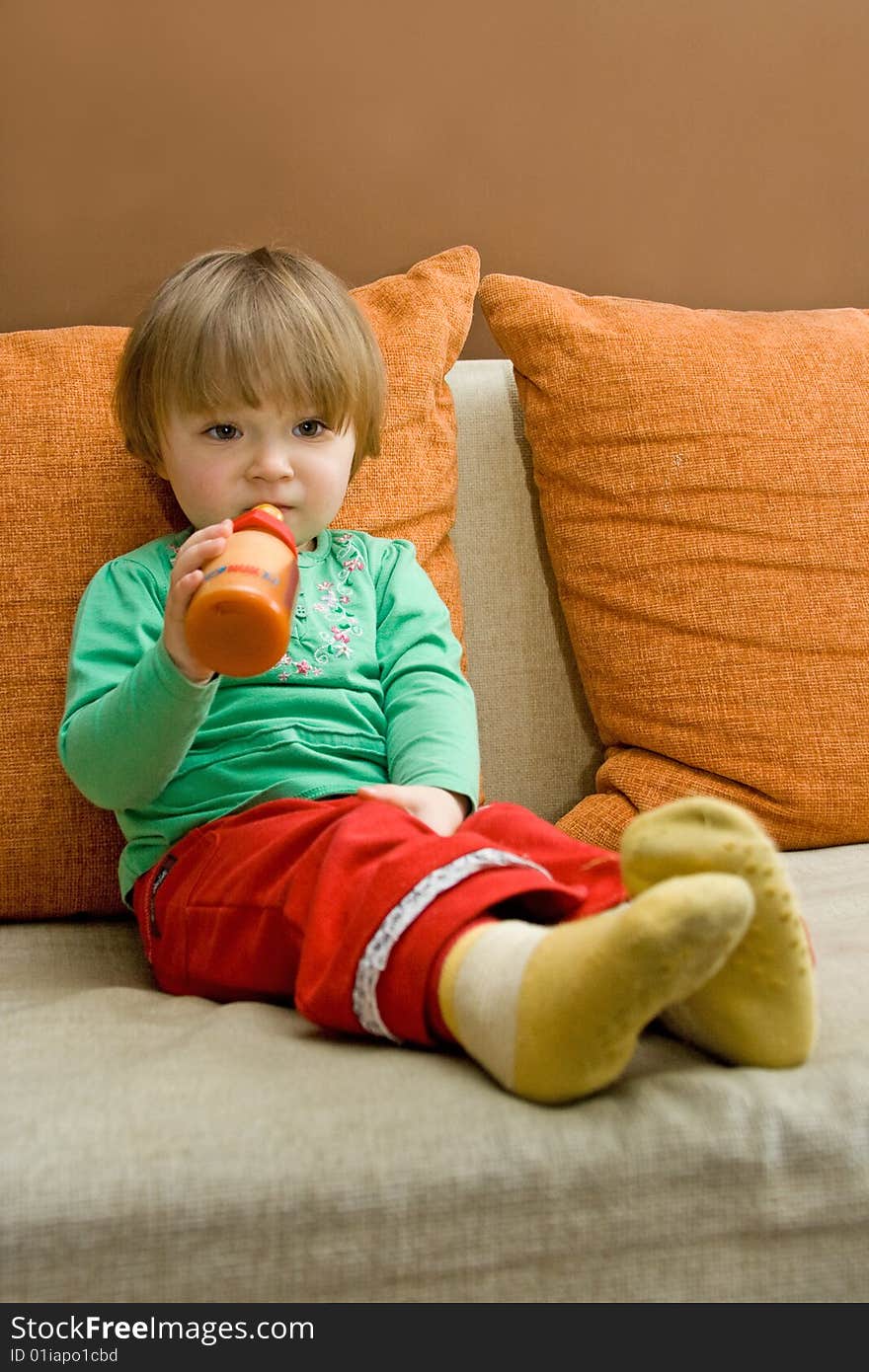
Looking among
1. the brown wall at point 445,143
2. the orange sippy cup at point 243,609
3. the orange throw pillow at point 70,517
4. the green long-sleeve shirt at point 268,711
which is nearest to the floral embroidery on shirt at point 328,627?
the green long-sleeve shirt at point 268,711

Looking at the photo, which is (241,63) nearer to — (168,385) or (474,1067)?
(168,385)

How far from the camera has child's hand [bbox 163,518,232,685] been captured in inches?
36.0

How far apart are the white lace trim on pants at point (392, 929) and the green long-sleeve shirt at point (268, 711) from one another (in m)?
0.28

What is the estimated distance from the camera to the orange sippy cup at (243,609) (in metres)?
0.87

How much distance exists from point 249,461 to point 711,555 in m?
0.51

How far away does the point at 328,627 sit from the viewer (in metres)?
1.19

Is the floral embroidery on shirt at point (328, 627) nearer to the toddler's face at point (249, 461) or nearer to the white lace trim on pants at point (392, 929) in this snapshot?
the toddler's face at point (249, 461)

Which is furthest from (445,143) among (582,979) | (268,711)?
(582,979)

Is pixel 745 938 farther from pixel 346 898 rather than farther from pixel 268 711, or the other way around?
pixel 268 711

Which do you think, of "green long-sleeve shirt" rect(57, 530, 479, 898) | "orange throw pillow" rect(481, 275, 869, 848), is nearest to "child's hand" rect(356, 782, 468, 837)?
"green long-sleeve shirt" rect(57, 530, 479, 898)

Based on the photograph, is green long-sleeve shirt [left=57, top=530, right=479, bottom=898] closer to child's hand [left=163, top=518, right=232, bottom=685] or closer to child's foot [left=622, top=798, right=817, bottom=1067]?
child's hand [left=163, top=518, right=232, bottom=685]

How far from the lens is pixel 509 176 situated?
1669 millimetres
